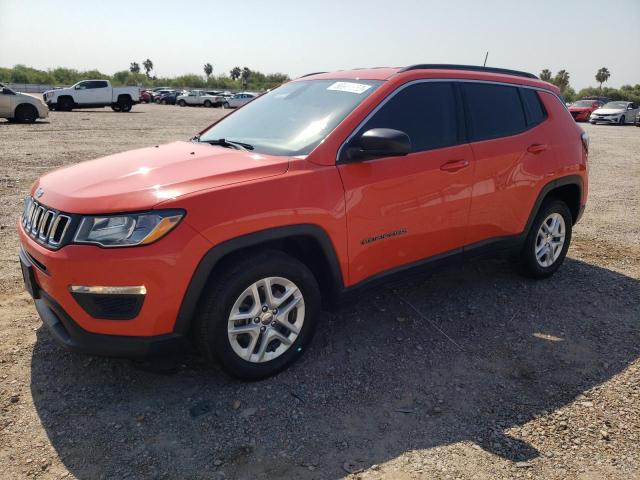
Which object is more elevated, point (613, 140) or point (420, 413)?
point (613, 140)

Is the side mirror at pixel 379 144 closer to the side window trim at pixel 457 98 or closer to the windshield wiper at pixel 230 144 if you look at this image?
the side window trim at pixel 457 98

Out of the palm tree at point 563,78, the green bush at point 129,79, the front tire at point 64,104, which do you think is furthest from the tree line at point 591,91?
the front tire at point 64,104

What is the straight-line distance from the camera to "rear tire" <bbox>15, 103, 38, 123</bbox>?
60.0 feet

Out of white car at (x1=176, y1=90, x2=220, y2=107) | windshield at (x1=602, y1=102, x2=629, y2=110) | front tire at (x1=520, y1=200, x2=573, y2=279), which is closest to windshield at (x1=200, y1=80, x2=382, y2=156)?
front tire at (x1=520, y1=200, x2=573, y2=279)

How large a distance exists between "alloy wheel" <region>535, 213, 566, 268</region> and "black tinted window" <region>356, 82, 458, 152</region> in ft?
5.00

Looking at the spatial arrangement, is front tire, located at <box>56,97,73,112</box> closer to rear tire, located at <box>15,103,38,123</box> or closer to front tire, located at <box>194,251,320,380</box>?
rear tire, located at <box>15,103,38,123</box>

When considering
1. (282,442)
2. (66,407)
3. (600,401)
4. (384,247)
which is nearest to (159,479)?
(282,442)

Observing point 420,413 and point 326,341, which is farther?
point 326,341

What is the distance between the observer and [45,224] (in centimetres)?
279

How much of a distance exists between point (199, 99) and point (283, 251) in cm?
4373

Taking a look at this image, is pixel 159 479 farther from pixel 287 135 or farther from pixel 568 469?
pixel 287 135

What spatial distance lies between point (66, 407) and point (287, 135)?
6.76 feet

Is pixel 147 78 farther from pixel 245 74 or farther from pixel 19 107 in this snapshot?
pixel 19 107

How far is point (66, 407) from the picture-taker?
9.32 ft
